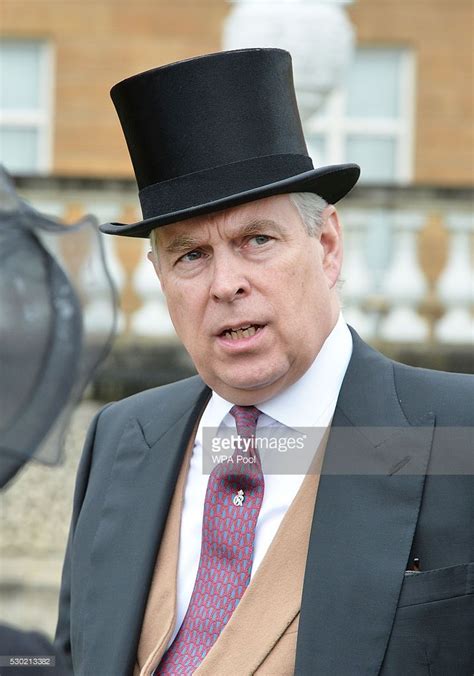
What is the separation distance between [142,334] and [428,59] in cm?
489

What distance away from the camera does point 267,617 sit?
244 centimetres

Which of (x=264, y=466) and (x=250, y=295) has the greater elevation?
(x=250, y=295)

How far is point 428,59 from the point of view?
11.5 metres

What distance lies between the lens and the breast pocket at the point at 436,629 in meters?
2.33

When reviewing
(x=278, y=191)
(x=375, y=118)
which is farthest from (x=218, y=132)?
(x=375, y=118)

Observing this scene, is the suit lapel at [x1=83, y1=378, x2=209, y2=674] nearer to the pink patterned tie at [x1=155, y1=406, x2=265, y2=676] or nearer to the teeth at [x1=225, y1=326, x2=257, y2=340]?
the pink patterned tie at [x1=155, y1=406, x2=265, y2=676]

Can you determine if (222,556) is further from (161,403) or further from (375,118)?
(375,118)

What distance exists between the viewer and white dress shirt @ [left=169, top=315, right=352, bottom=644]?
8.36ft

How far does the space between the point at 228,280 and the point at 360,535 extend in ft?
1.64

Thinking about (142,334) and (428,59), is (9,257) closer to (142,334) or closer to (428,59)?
(142,334)

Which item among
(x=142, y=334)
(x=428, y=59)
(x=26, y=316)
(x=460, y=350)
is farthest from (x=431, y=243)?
(x=26, y=316)

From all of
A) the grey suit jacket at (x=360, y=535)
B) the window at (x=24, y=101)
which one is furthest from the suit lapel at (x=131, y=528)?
the window at (x=24, y=101)

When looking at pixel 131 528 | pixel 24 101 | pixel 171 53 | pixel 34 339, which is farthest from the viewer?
pixel 24 101

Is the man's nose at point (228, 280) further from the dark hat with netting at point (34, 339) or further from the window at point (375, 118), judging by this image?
the window at point (375, 118)
